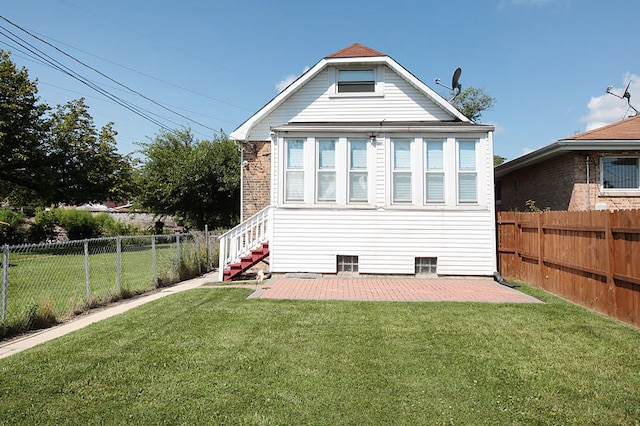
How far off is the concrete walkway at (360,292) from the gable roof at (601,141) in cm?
475

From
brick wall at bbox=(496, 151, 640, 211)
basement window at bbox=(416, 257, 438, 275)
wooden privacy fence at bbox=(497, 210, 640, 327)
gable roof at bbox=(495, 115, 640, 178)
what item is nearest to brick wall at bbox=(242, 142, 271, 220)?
basement window at bbox=(416, 257, 438, 275)

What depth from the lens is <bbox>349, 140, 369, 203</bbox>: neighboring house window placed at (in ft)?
35.7

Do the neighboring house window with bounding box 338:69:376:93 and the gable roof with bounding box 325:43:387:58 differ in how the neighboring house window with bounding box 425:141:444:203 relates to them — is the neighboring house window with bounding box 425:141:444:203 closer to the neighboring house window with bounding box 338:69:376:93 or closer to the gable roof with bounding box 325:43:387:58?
the neighboring house window with bounding box 338:69:376:93

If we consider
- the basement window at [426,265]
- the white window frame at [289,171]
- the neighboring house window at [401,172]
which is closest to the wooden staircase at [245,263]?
the white window frame at [289,171]

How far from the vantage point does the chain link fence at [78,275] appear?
6.74 metres

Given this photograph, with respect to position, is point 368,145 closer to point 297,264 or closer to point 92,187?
point 297,264

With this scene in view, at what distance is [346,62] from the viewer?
42.2 ft

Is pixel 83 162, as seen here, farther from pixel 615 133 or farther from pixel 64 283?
pixel 615 133

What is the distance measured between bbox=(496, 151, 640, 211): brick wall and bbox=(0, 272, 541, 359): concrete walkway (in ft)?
14.2

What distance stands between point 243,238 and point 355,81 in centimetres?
621

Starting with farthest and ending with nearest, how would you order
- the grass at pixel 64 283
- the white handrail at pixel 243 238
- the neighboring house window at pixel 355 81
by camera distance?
1. the neighboring house window at pixel 355 81
2. the white handrail at pixel 243 238
3. the grass at pixel 64 283

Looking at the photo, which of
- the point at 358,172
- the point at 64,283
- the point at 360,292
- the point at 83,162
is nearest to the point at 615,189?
the point at 358,172

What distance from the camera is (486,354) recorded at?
501cm

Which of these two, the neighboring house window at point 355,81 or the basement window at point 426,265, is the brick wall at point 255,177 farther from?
the basement window at point 426,265
